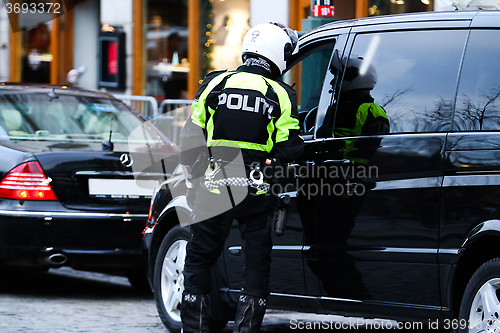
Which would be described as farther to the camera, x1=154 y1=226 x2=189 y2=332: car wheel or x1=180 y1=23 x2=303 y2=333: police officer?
x1=154 y1=226 x2=189 y2=332: car wheel

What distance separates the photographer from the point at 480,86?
3.92 m

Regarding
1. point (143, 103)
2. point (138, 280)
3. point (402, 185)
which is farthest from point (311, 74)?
point (143, 103)

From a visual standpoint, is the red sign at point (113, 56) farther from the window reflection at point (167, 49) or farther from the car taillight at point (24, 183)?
the car taillight at point (24, 183)

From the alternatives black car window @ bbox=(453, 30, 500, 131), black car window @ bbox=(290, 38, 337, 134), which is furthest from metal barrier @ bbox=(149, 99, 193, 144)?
black car window @ bbox=(453, 30, 500, 131)

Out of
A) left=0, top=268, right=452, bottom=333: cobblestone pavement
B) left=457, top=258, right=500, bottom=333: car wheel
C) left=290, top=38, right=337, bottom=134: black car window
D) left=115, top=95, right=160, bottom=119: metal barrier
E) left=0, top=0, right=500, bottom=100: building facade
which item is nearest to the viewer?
left=457, top=258, right=500, bottom=333: car wheel

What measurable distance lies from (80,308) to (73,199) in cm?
87

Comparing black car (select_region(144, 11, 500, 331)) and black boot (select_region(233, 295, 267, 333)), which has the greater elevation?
black car (select_region(144, 11, 500, 331))

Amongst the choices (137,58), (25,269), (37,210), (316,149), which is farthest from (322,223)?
(137,58)

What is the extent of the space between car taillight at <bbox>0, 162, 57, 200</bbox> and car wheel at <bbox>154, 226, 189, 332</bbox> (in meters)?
1.37

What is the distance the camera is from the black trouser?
174 inches

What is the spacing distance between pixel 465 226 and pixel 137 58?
1143 centimetres

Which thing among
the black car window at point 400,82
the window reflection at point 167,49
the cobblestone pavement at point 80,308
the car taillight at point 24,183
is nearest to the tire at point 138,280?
the cobblestone pavement at point 80,308

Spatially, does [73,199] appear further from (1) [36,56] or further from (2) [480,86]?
(1) [36,56]

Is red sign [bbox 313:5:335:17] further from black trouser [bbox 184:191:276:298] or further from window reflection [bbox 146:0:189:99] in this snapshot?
window reflection [bbox 146:0:189:99]
